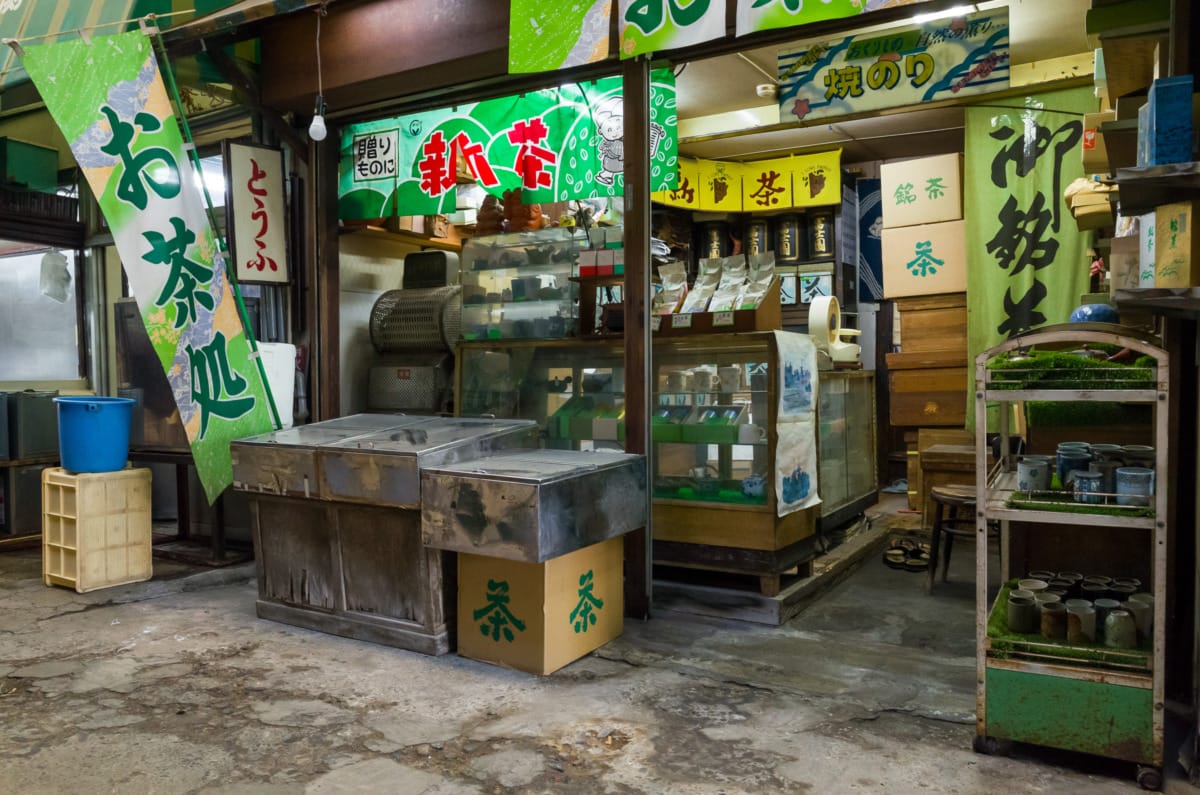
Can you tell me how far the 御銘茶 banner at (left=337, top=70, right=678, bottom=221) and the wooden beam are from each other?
0.36 meters

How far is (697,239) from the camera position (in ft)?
33.8

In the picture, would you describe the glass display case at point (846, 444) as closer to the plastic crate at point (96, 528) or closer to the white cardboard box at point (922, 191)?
the white cardboard box at point (922, 191)

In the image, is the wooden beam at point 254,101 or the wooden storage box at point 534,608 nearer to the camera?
the wooden storage box at point 534,608

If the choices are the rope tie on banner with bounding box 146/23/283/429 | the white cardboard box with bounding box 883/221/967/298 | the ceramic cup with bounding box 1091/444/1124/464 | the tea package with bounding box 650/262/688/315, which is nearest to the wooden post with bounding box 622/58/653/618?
the tea package with bounding box 650/262/688/315

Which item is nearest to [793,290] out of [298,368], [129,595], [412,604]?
[298,368]

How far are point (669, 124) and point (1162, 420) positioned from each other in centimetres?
324

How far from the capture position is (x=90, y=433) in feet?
18.4

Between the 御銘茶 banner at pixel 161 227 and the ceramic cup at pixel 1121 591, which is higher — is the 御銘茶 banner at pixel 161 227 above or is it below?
above

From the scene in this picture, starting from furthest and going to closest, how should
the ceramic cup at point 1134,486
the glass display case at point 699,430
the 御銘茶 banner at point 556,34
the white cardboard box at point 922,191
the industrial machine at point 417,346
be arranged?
1. the white cardboard box at point 922,191
2. the industrial machine at point 417,346
3. the glass display case at point 699,430
4. the 御銘茶 banner at point 556,34
5. the ceramic cup at point 1134,486

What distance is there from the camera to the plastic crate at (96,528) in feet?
18.1

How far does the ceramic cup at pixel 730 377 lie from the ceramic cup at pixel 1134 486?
244 centimetres

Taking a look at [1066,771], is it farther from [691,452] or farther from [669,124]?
[669,124]

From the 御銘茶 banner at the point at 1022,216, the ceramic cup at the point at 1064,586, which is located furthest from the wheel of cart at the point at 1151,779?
the 御銘茶 banner at the point at 1022,216

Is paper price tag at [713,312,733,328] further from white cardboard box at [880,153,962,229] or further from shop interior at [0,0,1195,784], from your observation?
white cardboard box at [880,153,962,229]
